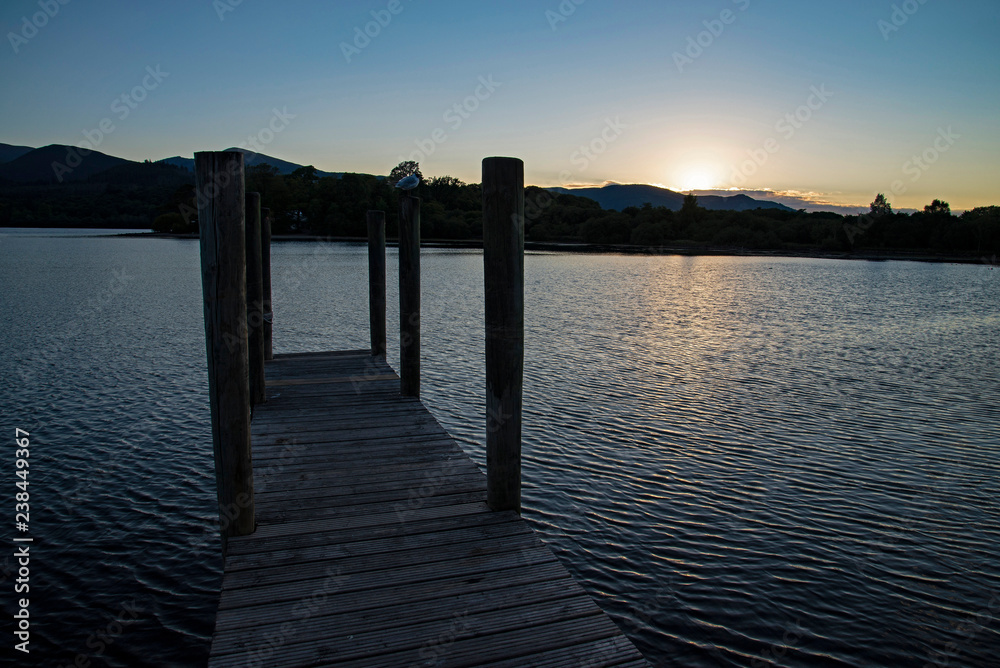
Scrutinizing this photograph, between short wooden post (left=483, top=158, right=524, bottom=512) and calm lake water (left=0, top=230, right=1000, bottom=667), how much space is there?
5.52 feet

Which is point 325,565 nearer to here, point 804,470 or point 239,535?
point 239,535

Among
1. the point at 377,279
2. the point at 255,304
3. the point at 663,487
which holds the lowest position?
the point at 663,487

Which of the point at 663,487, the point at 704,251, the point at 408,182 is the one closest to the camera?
the point at 663,487

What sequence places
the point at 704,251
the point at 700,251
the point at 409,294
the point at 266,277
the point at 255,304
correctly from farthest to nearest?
the point at 700,251 → the point at 704,251 → the point at 266,277 → the point at 255,304 → the point at 409,294

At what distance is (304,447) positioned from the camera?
7.21 meters

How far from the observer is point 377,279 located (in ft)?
39.3

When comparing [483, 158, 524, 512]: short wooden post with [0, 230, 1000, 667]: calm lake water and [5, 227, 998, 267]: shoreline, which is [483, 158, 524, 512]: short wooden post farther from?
[5, 227, 998, 267]: shoreline

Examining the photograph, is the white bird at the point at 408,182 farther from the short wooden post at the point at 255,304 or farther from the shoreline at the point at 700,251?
the shoreline at the point at 700,251

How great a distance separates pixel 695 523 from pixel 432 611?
4466mm

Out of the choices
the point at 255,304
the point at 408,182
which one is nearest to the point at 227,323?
the point at 408,182

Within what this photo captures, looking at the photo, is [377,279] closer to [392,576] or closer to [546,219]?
[392,576]

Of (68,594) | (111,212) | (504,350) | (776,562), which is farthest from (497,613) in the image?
(111,212)

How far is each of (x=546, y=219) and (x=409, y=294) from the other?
152 meters

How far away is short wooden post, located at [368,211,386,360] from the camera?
11992mm
